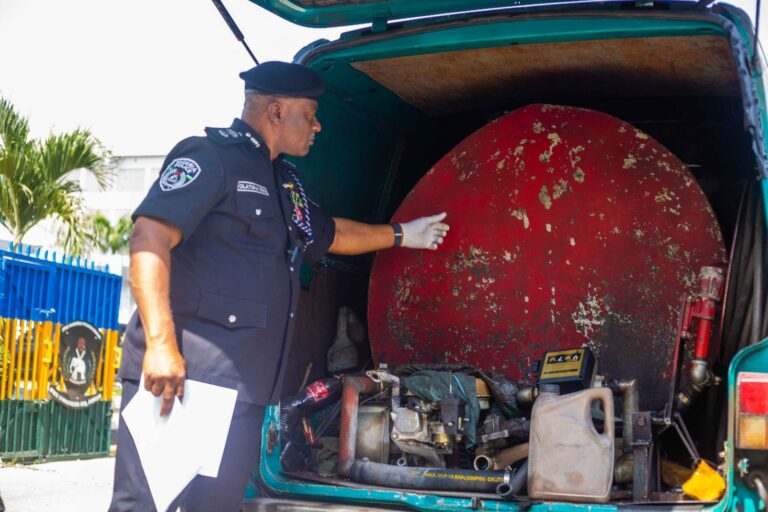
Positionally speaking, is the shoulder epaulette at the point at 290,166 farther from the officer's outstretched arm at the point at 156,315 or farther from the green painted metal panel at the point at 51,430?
the green painted metal panel at the point at 51,430

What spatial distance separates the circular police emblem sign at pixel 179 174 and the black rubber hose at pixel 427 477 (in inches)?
47.0

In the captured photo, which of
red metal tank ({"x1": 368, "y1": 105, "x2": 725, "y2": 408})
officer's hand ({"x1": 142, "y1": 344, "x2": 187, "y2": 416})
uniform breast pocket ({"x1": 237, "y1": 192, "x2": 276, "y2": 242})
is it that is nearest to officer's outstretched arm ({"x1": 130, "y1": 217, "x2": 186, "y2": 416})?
officer's hand ({"x1": 142, "y1": 344, "x2": 187, "y2": 416})

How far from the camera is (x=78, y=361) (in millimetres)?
9227

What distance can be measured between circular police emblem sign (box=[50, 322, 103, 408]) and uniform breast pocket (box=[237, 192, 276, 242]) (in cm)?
652

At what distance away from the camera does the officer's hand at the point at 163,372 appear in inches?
103

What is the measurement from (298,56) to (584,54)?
108cm

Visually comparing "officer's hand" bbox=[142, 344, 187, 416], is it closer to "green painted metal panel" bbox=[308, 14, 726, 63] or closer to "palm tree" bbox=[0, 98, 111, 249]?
"green painted metal panel" bbox=[308, 14, 726, 63]

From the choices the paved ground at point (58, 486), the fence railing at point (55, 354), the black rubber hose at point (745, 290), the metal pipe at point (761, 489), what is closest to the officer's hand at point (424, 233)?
the black rubber hose at point (745, 290)

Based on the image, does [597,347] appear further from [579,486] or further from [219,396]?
[219,396]


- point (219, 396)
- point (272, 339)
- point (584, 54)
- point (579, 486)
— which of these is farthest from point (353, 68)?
point (579, 486)

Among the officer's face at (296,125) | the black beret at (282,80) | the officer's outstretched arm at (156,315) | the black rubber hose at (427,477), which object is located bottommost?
the black rubber hose at (427,477)

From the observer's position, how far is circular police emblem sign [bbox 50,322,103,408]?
29.7 ft

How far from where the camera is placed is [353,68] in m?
3.84

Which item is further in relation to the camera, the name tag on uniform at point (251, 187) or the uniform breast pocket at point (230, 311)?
the name tag on uniform at point (251, 187)
